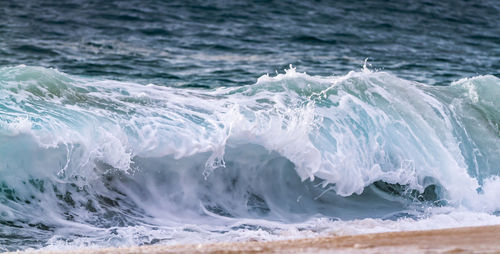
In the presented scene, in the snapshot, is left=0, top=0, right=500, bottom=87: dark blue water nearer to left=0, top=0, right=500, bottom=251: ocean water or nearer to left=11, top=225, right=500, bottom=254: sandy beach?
left=0, top=0, right=500, bottom=251: ocean water

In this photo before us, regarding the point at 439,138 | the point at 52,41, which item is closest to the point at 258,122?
the point at 439,138

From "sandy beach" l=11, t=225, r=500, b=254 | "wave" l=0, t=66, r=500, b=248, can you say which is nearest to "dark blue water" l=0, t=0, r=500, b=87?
"wave" l=0, t=66, r=500, b=248

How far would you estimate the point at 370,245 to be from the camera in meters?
3.65

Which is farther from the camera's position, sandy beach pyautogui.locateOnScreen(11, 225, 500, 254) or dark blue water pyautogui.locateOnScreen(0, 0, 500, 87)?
dark blue water pyautogui.locateOnScreen(0, 0, 500, 87)

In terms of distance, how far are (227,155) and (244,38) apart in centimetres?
848

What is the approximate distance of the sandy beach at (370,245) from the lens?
3.55 meters

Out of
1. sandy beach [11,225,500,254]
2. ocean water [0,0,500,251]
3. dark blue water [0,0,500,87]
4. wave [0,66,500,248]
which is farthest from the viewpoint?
dark blue water [0,0,500,87]

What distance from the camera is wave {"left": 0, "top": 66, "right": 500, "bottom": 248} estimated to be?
5301 millimetres

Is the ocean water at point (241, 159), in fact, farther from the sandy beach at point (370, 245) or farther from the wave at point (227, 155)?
the sandy beach at point (370, 245)

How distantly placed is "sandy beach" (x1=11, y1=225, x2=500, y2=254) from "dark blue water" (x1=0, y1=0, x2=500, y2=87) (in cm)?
638

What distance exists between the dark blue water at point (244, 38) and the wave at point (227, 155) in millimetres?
3404

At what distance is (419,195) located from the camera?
609 centimetres

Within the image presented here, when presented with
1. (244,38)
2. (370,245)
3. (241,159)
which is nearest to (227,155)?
(241,159)

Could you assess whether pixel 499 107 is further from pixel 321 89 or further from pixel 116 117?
pixel 116 117
